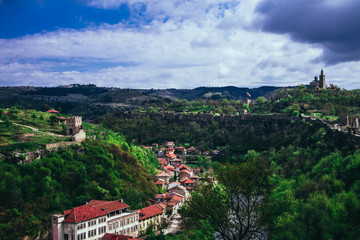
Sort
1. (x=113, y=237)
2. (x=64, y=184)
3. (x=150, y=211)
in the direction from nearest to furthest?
(x=113, y=237) < (x=64, y=184) < (x=150, y=211)

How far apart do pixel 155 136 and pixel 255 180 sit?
246ft

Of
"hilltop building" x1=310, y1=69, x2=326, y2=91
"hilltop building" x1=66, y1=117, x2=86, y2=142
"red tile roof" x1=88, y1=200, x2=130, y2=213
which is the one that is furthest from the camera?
"hilltop building" x1=310, y1=69, x2=326, y2=91

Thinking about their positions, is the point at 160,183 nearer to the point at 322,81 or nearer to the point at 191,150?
the point at 191,150

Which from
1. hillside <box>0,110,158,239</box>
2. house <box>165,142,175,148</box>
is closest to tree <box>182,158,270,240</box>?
hillside <box>0,110,158,239</box>

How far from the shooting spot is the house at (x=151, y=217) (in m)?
39.7

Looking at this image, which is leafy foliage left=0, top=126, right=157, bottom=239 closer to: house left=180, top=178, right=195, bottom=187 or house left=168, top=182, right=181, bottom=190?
house left=168, top=182, right=181, bottom=190

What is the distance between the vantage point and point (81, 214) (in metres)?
32.7

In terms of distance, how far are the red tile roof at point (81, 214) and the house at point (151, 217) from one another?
21.8 feet

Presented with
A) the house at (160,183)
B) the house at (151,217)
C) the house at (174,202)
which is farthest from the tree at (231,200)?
the house at (160,183)

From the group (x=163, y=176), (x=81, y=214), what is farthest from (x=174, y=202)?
(x=81, y=214)

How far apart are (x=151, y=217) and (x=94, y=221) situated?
919 centimetres

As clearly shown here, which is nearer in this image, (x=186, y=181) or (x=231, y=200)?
(x=231, y=200)

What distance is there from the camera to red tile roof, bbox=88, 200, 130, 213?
118ft

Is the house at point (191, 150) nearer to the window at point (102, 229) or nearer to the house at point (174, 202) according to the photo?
the house at point (174, 202)
